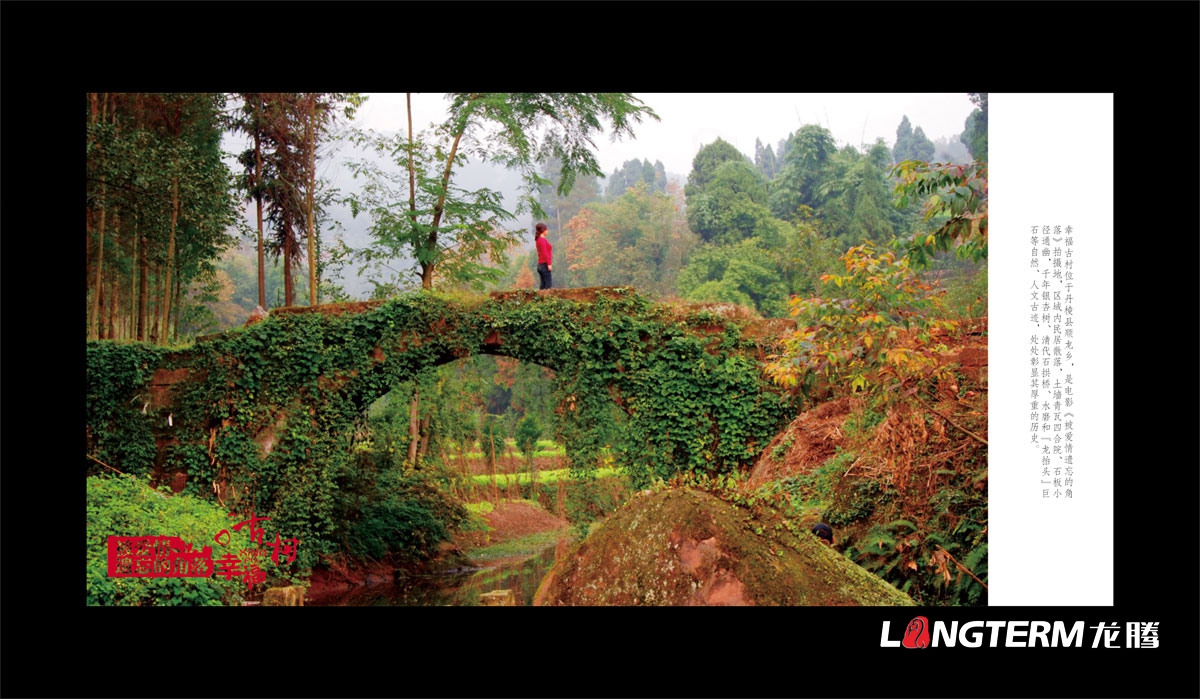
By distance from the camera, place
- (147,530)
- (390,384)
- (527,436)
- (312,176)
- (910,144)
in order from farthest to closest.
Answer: (910,144) < (527,436) < (312,176) < (390,384) < (147,530)

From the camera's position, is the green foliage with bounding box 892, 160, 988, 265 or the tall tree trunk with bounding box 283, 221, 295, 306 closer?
the green foliage with bounding box 892, 160, 988, 265

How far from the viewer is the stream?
10562mm

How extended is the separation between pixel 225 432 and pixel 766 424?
645 cm

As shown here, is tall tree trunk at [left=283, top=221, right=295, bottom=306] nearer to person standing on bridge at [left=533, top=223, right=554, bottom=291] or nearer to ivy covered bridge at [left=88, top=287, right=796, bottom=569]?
ivy covered bridge at [left=88, top=287, right=796, bottom=569]

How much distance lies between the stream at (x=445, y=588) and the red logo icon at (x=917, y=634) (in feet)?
19.0

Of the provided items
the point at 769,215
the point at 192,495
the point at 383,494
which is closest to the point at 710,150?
the point at 769,215

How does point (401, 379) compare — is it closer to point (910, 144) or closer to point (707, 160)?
point (707, 160)

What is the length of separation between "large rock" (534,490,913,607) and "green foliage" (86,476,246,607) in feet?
10.1

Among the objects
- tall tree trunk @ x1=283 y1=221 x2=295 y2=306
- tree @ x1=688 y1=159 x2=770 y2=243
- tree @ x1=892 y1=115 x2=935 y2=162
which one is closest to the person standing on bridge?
tall tree trunk @ x1=283 y1=221 x2=295 y2=306

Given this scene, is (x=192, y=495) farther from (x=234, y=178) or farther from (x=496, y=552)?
(x=234, y=178)

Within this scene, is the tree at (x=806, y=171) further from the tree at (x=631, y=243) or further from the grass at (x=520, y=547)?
the grass at (x=520, y=547)

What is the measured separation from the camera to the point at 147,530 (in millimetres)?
7781

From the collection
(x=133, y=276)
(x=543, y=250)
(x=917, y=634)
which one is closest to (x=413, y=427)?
(x=133, y=276)

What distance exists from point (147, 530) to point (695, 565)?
5.67 metres
